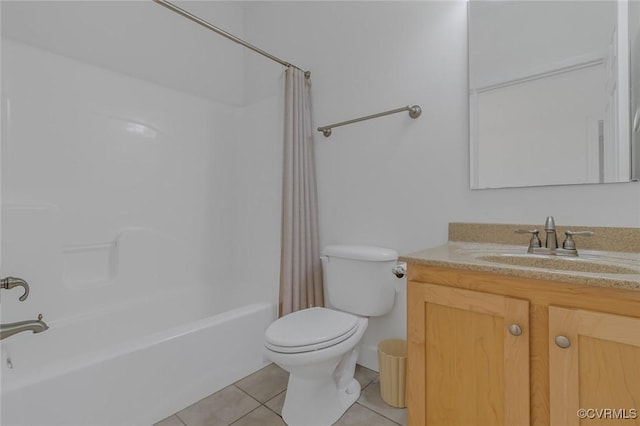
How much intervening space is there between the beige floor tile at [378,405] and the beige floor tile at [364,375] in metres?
0.03

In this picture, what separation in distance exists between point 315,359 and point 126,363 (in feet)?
2.59

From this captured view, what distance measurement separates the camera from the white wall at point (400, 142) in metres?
1.27

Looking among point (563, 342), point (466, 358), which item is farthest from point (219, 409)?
point (563, 342)

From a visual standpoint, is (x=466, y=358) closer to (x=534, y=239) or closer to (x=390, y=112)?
(x=534, y=239)

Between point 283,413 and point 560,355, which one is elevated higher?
point 560,355

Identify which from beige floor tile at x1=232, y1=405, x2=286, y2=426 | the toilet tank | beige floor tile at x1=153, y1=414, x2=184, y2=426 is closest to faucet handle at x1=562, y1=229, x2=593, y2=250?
the toilet tank

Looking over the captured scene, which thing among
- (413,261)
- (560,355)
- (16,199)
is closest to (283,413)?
(413,261)

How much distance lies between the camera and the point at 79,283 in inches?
66.1

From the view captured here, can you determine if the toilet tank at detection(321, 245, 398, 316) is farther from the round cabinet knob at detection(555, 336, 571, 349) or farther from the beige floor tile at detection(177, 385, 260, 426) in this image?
the round cabinet knob at detection(555, 336, 571, 349)

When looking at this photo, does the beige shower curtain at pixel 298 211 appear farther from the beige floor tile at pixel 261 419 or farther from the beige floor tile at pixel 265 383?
the beige floor tile at pixel 261 419

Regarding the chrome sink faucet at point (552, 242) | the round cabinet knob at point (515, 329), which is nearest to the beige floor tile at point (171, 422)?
the round cabinet knob at point (515, 329)

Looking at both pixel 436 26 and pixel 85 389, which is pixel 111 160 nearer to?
pixel 85 389

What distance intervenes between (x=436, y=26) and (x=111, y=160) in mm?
1996

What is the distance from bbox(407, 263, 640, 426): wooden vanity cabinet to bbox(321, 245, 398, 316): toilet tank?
464 millimetres
